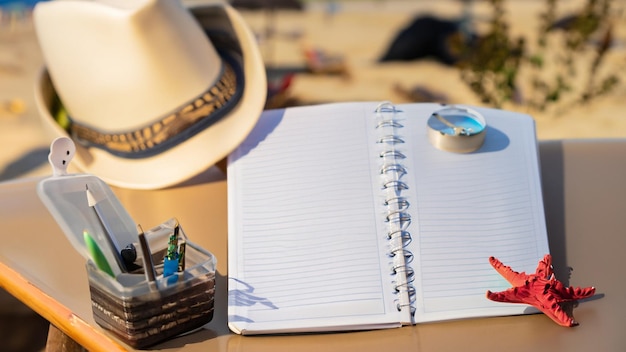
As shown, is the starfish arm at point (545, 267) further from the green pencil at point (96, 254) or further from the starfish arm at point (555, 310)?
the green pencil at point (96, 254)

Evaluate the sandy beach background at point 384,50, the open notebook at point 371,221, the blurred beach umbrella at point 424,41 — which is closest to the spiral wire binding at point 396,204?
the open notebook at point 371,221

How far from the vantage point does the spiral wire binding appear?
125cm

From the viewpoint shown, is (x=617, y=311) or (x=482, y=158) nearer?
(x=617, y=311)

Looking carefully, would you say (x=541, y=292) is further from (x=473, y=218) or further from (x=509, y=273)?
(x=473, y=218)

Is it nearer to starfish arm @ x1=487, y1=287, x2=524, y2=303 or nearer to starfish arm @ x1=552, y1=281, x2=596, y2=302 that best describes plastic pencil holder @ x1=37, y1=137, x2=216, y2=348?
starfish arm @ x1=487, y1=287, x2=524, y2=303

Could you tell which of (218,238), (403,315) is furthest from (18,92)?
(403,315)

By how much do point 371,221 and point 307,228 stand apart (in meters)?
0.10

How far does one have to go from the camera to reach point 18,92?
3807 mm

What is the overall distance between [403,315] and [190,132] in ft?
1.74

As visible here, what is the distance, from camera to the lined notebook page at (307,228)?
123cm

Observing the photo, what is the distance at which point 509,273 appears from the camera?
124cm

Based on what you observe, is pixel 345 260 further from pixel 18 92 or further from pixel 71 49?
pixel 18 92

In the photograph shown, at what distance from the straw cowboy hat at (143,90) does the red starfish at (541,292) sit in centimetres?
51

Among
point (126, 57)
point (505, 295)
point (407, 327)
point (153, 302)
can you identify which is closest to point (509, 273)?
point (505, 295)
